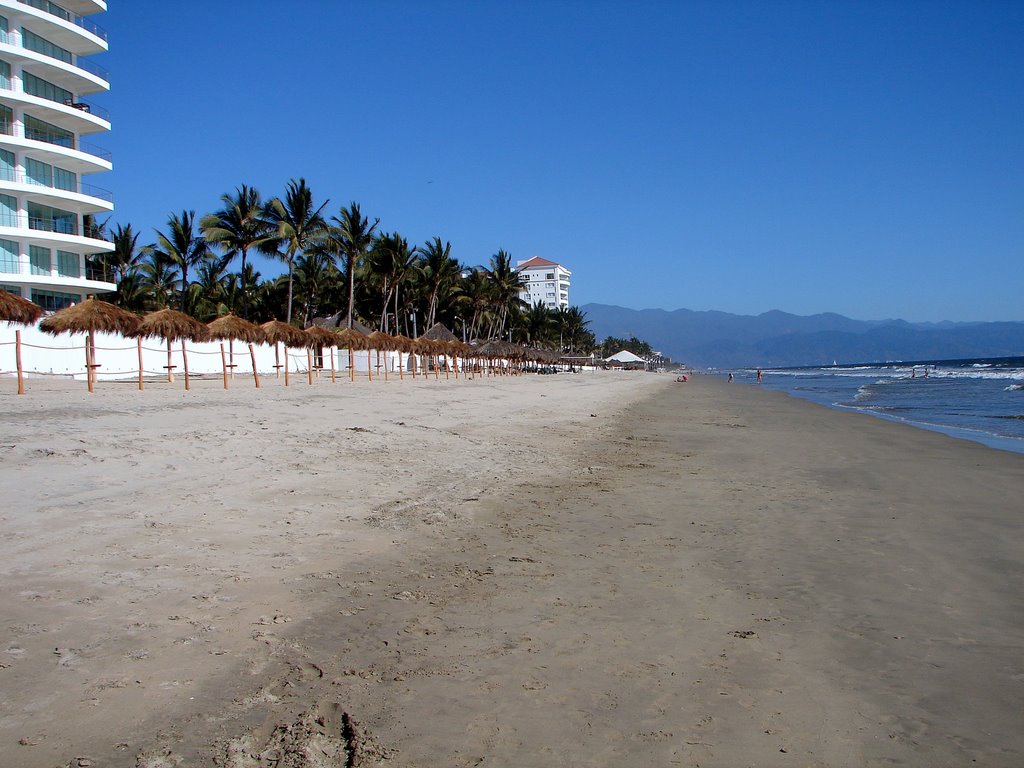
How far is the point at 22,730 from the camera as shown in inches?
100

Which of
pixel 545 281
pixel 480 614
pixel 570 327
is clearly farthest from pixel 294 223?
pixel 545 281

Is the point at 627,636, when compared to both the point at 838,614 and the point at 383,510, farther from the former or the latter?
the point at 383,510

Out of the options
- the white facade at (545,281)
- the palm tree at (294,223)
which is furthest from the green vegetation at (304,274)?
the white facade at (545,281)

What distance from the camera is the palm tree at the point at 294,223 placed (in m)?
40.3

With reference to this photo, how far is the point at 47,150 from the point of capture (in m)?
34.3

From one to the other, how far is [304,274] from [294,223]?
49.8 feet

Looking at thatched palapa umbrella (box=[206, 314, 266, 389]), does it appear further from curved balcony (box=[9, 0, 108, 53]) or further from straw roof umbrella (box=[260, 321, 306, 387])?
curved balcony (box=[9, 0, 108, 53])

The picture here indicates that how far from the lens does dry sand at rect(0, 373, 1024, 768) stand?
2674mm

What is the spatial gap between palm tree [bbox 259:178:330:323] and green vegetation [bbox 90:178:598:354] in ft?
0.18

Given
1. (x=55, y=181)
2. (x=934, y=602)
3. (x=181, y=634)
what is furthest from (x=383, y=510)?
(x=55, y=181)

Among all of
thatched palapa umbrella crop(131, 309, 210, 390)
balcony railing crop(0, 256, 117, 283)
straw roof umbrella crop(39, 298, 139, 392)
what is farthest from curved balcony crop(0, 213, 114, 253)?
straw roof umbrella crop(39, 298, 139, 392)

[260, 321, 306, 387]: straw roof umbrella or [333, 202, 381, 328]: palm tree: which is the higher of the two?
[333, 202, 381, 328]: palm tree

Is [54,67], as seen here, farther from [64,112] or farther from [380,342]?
[380,342]

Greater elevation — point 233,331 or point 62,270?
point 62,270
